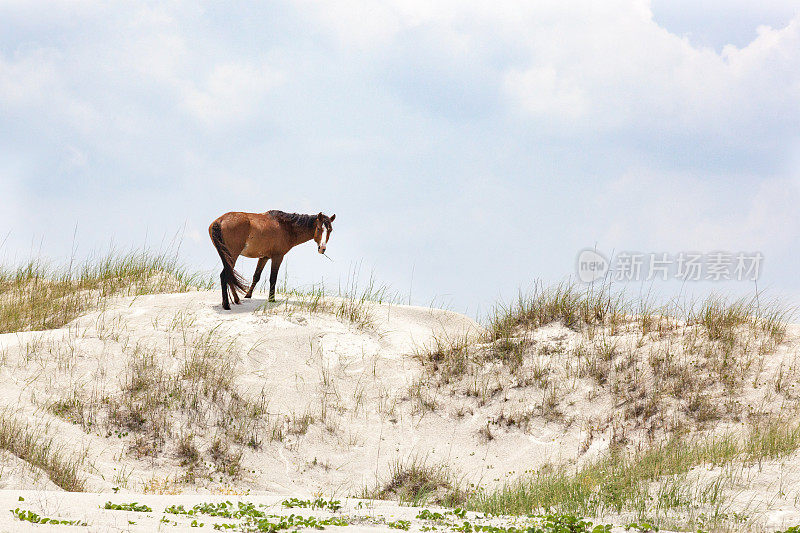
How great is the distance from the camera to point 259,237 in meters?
13.3

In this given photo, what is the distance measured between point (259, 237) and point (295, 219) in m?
0.88

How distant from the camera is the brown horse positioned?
1307cm

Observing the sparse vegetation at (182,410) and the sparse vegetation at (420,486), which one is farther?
the sparse vegetation at (182,410)

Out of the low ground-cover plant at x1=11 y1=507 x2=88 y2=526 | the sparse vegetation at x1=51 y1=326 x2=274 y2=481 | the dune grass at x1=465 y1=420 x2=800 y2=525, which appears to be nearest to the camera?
the low ground-cover plant at x1=11 y1=507 x2=88 y2=526

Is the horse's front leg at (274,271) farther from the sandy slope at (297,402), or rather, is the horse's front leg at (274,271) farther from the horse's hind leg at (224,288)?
the horse's hind leg at (224,288)

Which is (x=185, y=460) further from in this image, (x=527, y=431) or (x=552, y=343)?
(x=552, y=343)

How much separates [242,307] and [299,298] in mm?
1505

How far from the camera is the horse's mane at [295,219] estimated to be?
1376cm

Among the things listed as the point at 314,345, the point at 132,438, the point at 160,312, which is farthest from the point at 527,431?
the point at 160,312

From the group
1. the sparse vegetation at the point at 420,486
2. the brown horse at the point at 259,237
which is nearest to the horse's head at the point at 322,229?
the brown horse at the point at 259,237

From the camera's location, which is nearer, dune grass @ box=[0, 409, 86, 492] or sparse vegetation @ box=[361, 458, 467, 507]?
dune grass @ box=[0, 409, 86, 492]

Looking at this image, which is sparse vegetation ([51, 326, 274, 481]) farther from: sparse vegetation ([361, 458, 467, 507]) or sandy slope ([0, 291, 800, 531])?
sparse vegetation ([361, 458, 467, 507])

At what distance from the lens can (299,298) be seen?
14.7 m

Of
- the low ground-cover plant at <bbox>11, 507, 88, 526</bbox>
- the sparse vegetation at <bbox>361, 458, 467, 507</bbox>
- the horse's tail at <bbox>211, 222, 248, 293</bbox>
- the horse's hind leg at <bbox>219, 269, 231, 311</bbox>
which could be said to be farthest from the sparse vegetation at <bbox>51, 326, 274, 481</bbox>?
the low ground-cover plant at <bbox>11, 507, 88, 526</bbox>
